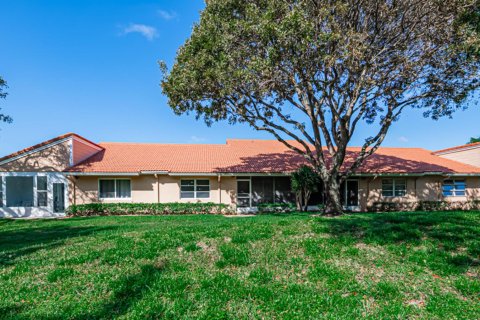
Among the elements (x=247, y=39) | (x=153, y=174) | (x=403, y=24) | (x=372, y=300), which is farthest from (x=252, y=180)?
(x=372, y=300)

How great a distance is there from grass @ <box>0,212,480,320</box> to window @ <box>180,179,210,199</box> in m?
11.4

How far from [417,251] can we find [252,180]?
45.6ft

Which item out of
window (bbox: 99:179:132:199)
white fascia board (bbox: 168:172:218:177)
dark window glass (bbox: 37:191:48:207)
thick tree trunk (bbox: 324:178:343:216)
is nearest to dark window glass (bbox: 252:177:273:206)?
white fascia board (bbox: 168:172:218:177)

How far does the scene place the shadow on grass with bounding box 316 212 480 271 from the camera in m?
5.55

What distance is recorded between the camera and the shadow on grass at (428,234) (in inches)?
218

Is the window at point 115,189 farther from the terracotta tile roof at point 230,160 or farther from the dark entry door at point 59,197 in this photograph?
the dark entry door at point 59,197

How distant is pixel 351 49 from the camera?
35.0ft

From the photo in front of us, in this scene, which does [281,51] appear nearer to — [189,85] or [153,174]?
[189,85]

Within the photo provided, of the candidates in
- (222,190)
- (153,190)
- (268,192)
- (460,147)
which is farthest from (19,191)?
(460,147)

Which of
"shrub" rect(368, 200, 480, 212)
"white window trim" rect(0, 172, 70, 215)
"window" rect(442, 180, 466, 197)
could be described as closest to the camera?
"white window trim" rect(0, 172, 70, 215)

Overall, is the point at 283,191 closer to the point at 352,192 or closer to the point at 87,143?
the point at 352,192

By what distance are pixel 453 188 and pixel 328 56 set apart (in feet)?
57.6

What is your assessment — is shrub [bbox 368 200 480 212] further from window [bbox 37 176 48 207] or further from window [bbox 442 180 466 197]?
window [bbox 37 176 48 207]

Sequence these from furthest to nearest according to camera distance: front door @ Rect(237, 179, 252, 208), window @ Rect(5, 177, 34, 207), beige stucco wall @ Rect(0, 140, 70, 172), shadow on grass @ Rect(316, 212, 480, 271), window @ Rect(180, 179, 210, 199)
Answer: front door @ Rect(237, 179, 252, 208) < window @ Rect(180, 179, 210, 199) < window @ Rect(5, 177, 34, 207) < beige stucco wall @ Rect(0, 140, 70, 172) < shadow on grass @ Rect(316, 212, 480, 271)
